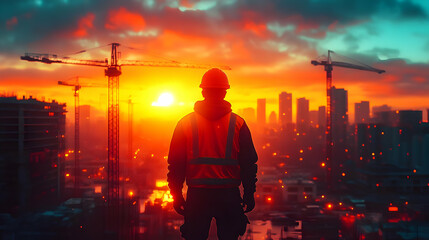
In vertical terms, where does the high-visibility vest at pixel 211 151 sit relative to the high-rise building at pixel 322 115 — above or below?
below

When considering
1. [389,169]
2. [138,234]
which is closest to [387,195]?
[389,169]

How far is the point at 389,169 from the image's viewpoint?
2916cm

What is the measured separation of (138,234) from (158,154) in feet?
98.3

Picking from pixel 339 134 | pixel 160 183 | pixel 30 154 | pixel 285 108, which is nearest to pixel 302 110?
pixel 285 108

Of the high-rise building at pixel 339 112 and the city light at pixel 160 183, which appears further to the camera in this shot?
the high-rise building at pixel 339 112

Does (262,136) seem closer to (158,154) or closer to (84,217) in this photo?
(158,154)

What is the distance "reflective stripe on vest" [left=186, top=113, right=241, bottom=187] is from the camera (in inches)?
86.9

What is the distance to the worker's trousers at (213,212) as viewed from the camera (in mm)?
2242

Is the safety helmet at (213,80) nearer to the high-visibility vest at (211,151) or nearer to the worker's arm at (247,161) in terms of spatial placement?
the high-visibility vest at (211,151)

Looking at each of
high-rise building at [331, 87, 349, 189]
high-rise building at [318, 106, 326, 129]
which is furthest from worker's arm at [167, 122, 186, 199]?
high-rise building at [318, 106, 326, 129]

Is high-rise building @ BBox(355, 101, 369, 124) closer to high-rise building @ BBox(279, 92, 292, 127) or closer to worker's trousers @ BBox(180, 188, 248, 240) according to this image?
high-rise building @ BBox(279, 92, 292, 127)

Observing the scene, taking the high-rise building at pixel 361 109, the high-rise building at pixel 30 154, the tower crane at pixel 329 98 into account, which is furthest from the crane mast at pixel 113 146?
the high-rise building at pixel 361 109

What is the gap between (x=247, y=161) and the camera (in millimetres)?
2291

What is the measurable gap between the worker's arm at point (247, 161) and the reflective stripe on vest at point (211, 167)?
0.07 m
